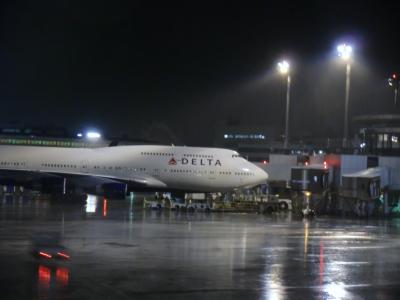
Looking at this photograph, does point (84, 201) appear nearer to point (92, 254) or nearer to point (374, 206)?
point (374, 206)

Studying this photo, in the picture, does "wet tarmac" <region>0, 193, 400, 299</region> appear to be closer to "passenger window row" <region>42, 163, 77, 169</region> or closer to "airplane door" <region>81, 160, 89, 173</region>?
"airplane door" <region>81, 160, 89, 173</region>

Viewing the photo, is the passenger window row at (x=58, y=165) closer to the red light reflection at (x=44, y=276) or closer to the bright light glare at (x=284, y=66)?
the bright light glare at (x=284, y=66)

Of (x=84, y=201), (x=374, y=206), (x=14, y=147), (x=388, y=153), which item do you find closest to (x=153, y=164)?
(x=84, y=201)

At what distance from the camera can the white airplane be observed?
49.2 m

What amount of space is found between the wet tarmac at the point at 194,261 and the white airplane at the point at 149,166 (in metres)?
16.9

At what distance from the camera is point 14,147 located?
52.2 meters

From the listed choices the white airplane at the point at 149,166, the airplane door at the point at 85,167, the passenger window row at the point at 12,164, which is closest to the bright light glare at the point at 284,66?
the white airplane at the point at 149,166

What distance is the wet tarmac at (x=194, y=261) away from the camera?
1402 centimetres

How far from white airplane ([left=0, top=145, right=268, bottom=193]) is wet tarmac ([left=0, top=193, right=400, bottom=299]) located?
1687cm

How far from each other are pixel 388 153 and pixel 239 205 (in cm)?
1786

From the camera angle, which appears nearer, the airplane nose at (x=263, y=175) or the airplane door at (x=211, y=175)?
the airplane nose at (x=263, y=175)

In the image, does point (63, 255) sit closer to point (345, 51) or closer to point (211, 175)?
point (211, 175)

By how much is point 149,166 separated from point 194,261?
3161 centimetres

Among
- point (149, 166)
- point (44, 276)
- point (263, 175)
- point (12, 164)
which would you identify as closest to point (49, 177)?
point (12, 164)
